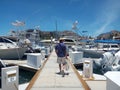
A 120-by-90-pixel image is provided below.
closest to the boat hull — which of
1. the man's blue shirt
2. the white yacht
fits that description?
the white yacht

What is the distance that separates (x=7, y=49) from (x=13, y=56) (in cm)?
139

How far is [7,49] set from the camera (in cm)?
3225

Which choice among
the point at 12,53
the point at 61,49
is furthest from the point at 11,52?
the point at 61,49

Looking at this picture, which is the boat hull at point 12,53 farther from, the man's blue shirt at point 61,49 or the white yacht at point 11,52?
the man's blue shirt at point 61,49

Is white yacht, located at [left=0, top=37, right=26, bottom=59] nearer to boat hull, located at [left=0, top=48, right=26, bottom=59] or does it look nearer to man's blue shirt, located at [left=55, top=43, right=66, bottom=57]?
boat hull, located at [left=0, top=48, right=26, bottom=59]

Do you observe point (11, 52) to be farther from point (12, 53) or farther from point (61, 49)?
point (61, 49)

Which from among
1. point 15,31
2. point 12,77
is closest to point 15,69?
point 12,77

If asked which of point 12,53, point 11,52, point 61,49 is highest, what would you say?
point 61,49

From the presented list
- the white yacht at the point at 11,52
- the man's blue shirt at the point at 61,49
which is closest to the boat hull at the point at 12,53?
the white yacht at the point at 11,52

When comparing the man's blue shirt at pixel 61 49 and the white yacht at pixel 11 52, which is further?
the white yacht at pixel 11 52

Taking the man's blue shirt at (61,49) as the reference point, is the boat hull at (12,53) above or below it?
below

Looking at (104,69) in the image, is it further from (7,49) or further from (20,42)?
(20,42)

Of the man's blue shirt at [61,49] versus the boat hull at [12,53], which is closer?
the man's blue shirt at [61,49]

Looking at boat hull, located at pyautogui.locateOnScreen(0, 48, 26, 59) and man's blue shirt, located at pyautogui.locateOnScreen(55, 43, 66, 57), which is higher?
man's blue shirt, located at pyautogui.locateOnScreen(55, 43, 66, 57)
